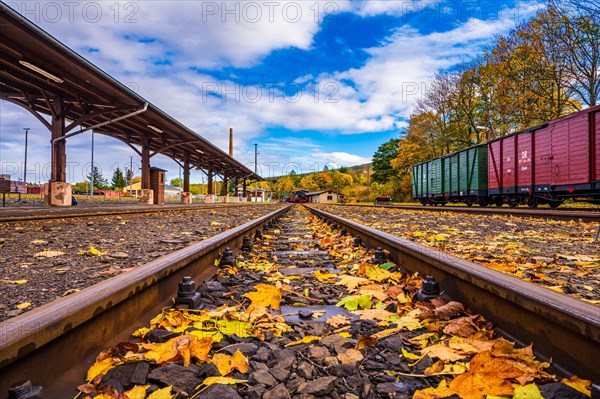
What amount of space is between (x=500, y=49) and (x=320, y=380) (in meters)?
30.9

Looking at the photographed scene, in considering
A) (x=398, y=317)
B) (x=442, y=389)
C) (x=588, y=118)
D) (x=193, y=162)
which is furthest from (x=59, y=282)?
(x=193, y=162)

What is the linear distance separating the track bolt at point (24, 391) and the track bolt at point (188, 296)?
1.07 meters

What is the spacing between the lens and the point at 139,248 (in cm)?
417

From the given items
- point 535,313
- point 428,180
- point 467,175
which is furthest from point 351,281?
point 428,180

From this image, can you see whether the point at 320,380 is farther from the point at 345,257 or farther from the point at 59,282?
the point at 345,257

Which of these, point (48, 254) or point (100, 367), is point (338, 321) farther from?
point (48, 254)

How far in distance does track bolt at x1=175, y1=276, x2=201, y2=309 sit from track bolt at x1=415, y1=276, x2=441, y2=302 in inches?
54.9

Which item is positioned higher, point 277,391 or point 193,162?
point 193,162

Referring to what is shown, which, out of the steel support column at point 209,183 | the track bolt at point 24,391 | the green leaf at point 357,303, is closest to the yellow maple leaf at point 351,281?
the green leaf at point 357,303

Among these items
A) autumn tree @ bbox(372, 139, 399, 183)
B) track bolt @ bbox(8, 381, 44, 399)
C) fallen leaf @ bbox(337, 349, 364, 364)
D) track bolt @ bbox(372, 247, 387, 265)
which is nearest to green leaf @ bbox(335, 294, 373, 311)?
fallen leaf @ bbox(337, 349, 364, 364)

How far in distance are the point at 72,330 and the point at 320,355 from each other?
3.11 feet

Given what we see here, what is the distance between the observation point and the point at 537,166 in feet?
45.3

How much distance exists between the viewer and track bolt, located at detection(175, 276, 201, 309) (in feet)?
6.67

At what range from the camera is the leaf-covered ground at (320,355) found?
1179 millimetres
